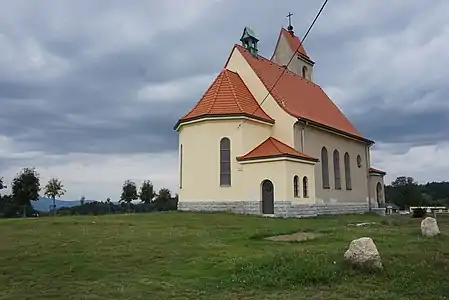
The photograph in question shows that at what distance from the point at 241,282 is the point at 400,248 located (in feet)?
20.0

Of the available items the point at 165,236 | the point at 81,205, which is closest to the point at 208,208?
the point at 165,236

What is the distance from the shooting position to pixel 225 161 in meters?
27.6

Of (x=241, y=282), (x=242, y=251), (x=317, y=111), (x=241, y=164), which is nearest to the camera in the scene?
(x=241, y=282)

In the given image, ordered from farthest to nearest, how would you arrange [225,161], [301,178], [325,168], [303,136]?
[325,168] → [303,136] → [225,161] → [301,178]

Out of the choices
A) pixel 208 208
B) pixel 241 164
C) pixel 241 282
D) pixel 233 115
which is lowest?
pixel 241 282

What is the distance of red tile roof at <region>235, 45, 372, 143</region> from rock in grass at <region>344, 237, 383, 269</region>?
18.5 metres

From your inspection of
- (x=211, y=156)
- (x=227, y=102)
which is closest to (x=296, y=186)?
(x=211, y=156)

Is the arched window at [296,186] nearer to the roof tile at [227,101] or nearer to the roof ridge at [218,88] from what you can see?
the roof tile at [227,101]

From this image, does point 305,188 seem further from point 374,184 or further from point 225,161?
point 374,184

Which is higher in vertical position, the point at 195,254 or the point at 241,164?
the point at 241,164

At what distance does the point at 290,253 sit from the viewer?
1201 cm

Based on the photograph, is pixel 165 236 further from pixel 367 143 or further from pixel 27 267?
pixel 367 143

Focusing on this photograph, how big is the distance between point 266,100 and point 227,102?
299 centimetres

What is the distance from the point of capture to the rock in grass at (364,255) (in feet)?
34.3
